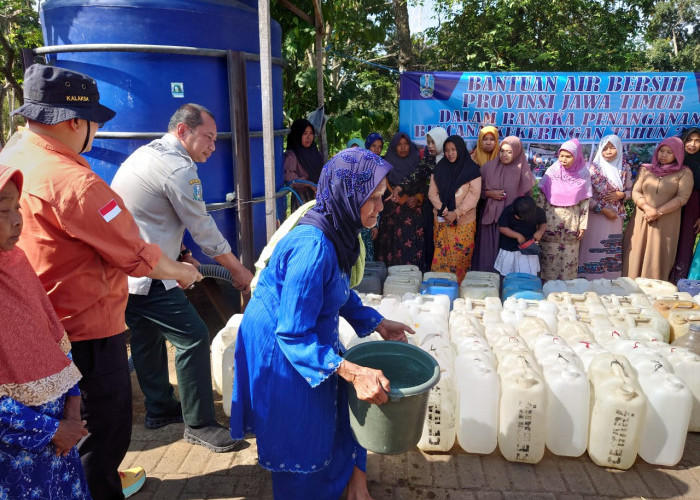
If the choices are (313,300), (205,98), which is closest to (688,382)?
(313,300)

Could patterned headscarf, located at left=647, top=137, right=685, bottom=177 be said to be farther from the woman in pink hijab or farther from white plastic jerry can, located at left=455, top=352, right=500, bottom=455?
white plastic jerry can, located at left=455, top=352, right=500, bottom=455

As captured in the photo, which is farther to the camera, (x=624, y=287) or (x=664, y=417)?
(x=624, y=287)

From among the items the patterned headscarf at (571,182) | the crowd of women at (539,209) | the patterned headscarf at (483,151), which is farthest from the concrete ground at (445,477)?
the patterned headscarf at (483,151)

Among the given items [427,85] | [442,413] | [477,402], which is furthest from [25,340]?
[427,85]

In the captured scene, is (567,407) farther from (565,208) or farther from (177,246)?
(565,208)

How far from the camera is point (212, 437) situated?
2891mm

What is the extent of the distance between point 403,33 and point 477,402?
8.47 metres

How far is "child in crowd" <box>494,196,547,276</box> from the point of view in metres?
4.84

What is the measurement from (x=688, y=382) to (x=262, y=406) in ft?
7.48

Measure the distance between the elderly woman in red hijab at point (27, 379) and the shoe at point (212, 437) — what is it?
1239 millimetres

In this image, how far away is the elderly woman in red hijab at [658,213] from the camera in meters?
5.12

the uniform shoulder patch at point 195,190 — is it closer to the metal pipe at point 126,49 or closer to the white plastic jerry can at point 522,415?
the metal pipe at point 126,49

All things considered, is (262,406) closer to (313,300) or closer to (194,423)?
(313,300)

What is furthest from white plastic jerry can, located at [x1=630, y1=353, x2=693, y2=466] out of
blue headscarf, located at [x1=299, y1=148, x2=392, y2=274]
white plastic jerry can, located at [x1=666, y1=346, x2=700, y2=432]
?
blue headscarf, located at [x1=299, y1=148, x2=392, y2=274]
